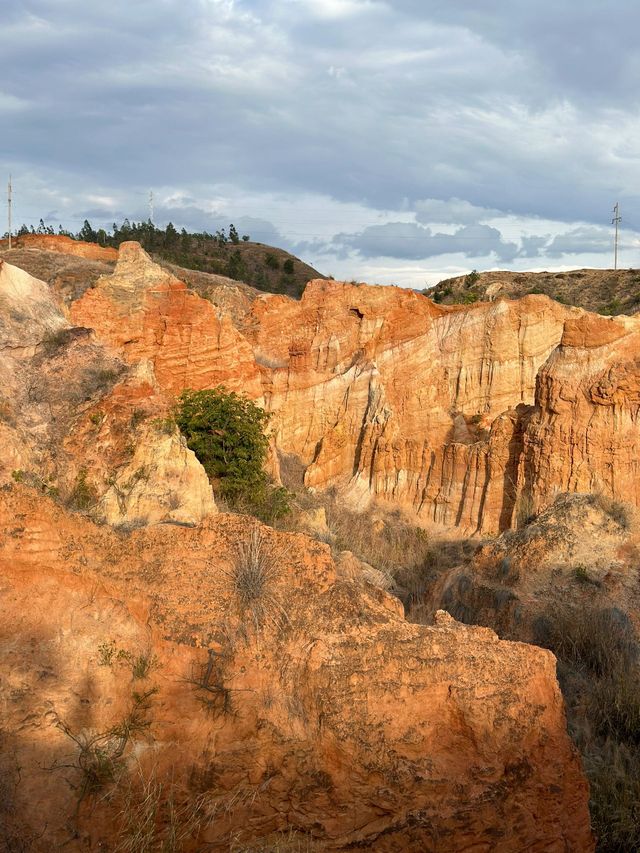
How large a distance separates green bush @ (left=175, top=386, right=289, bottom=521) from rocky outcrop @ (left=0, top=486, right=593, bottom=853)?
986cm

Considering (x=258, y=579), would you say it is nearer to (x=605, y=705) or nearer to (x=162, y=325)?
(x=605, y=705)

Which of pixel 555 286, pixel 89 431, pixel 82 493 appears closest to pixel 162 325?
pixel 89 431

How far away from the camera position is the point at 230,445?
53.6 feet

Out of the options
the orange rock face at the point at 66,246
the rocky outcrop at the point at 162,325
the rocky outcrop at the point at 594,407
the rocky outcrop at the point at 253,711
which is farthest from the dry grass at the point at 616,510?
the orange rock face at the point at 66,246

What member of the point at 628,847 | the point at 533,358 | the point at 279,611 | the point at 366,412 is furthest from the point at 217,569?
the point at 533,358

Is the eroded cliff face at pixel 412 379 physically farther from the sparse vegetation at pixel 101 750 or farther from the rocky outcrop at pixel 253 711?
the sparse vegetation at pixel 101 750

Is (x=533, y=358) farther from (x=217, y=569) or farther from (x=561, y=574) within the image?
(x=217, y=569)

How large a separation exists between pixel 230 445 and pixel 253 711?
12040 mm

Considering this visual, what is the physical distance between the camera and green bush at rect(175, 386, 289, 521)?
1542 cm

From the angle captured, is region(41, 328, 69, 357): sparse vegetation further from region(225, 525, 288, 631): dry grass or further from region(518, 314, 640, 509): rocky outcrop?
region(518, 314, 640, 509): rocky outcrop

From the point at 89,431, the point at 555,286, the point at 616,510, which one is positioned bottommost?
the point at 616,510

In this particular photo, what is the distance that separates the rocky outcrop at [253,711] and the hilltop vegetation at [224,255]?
43.3 metres

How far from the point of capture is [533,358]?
24766 mm

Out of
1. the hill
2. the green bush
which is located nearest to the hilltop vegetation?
the hill
